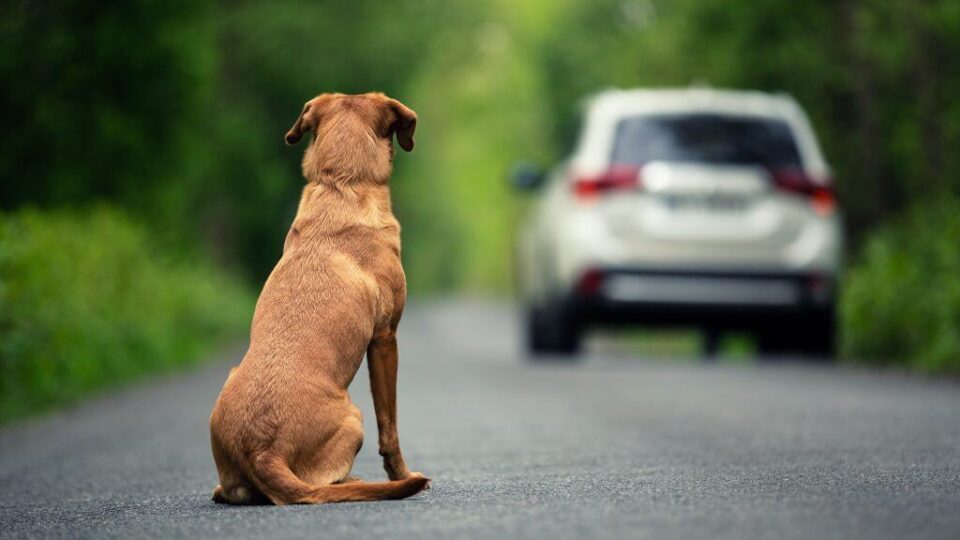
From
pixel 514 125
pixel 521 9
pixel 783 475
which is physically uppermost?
pixel 521 9

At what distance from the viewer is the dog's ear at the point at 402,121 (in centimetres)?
639

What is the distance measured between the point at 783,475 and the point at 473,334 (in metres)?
21.0

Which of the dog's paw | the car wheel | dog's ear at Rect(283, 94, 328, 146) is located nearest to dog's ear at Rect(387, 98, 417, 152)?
dog's ear at Rect(283, 94, 328, 146)

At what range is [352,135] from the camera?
622 cm

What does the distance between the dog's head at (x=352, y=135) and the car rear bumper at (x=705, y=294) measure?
6.34 meters

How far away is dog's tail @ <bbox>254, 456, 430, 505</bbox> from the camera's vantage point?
5277mm

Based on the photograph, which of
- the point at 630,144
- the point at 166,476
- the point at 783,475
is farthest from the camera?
the point at 630,144

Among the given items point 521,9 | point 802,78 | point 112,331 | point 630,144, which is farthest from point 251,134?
point 521,9

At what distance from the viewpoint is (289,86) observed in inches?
1168

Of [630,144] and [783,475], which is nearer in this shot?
[783,475]

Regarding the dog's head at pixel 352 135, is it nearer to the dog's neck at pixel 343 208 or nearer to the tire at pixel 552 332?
the dog's neck at pixel 343 208

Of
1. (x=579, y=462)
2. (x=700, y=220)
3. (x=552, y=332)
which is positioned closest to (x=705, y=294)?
(x=700, y=220)

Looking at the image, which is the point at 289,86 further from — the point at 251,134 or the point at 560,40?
the point at 560,40

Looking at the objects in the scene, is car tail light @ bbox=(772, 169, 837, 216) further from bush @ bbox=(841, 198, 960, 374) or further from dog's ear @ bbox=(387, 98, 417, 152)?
dog's ear @ bbox=(387, 98, 417, 152)
